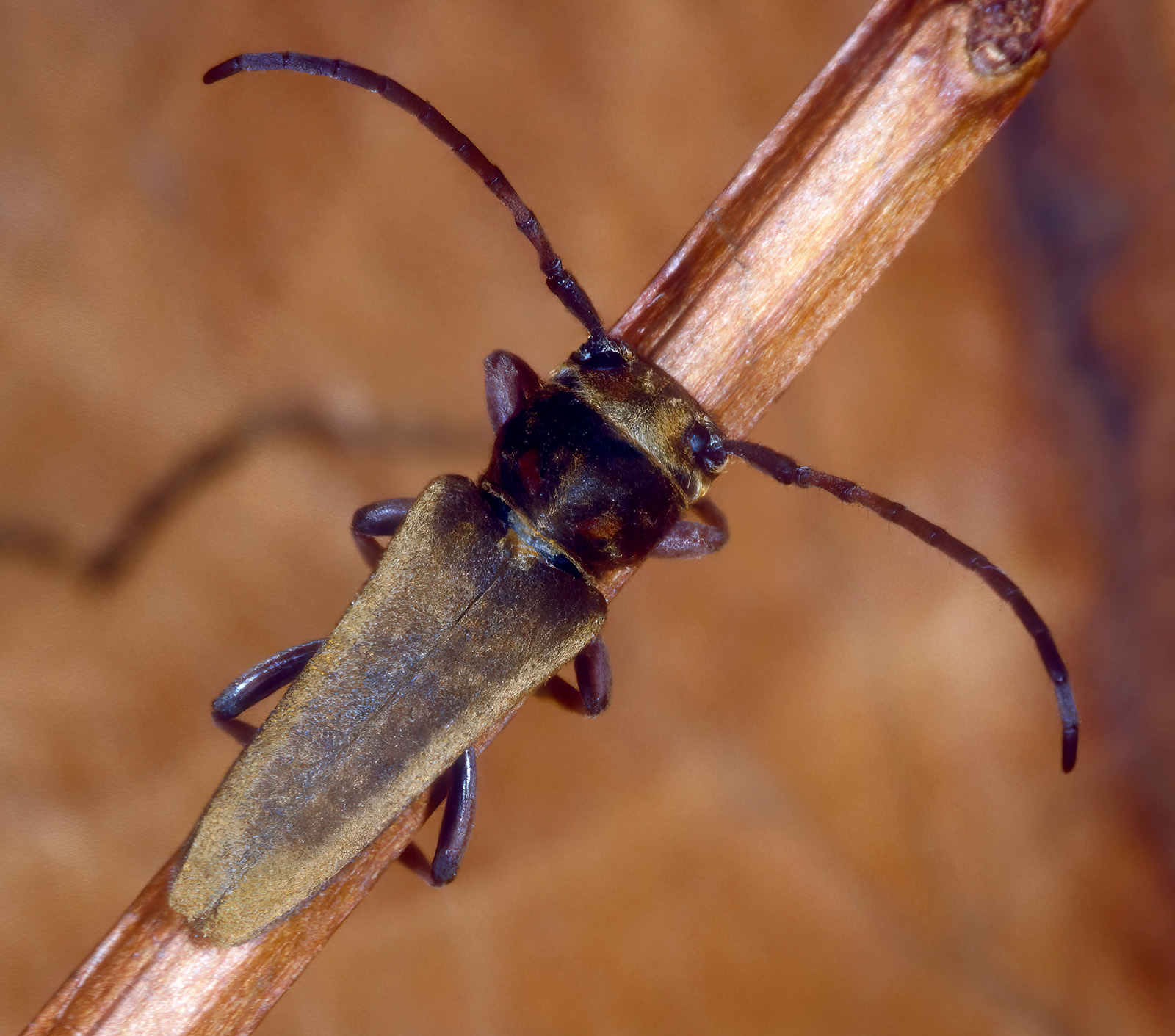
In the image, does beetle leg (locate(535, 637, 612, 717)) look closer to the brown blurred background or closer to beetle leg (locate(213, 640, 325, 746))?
the brown blurred background

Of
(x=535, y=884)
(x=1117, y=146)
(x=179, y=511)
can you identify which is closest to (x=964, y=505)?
(x=1117, y=146)

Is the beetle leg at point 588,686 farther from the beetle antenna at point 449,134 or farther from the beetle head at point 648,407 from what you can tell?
the beetle antenna at point 449,134

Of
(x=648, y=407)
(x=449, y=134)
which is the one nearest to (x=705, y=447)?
(x=648, y=407)

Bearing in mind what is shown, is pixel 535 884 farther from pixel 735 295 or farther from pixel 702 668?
pixel 735 295

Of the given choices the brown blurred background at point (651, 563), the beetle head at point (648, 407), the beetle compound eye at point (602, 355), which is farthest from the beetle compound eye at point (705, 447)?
the brown blurred background at point (651, 563)

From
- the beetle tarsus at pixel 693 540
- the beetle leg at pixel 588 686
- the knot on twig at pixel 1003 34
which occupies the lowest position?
the beetle leg at pixel 588 686

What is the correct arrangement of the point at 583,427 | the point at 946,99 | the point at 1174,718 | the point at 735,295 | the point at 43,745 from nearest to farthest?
the point at 946,99 → the point at 735,295 → the point at 583,427 → the point at 43,745 → the point at 1174,718

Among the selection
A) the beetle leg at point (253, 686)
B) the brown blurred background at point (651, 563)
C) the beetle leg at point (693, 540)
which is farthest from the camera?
the brown blurred background at point (651, 563)
